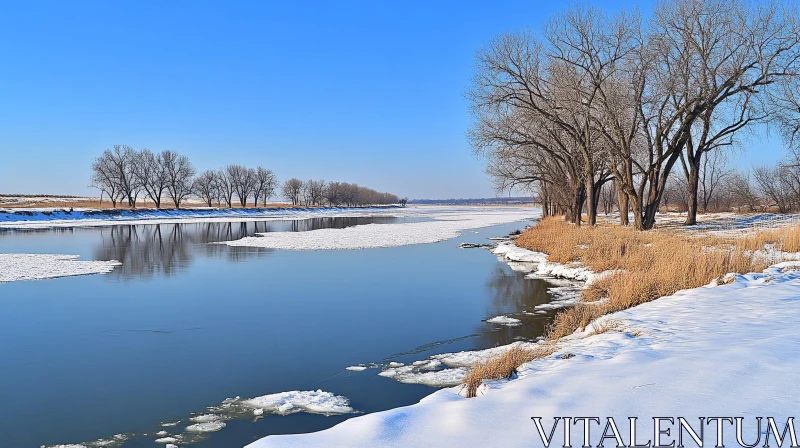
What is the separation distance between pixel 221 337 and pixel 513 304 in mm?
6661

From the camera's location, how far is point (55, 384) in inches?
284

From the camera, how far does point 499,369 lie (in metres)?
6.20

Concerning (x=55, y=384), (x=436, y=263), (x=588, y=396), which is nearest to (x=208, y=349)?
(x=55, y=384)

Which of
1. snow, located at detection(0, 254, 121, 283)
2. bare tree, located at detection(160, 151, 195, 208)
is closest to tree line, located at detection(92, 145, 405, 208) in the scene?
bare tree, located at detection(160, 151, 195, 208)

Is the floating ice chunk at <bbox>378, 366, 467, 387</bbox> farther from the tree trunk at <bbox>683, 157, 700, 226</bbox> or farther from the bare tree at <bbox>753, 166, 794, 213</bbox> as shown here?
the bare tree at <bbox>753, 166, 794, 213</bbox>

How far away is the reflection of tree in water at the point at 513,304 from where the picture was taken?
31.5ft

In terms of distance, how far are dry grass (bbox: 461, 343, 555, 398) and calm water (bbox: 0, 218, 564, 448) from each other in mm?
903

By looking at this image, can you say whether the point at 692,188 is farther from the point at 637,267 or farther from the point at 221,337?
the point at 221,337

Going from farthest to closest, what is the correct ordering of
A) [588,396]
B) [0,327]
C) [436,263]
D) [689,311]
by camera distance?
1. [436,263]
2. [0,327]
3. [689,311]
4. [588,396]

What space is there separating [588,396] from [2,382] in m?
7.66

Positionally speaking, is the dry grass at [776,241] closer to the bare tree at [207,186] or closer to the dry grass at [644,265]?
the dry grass at [644,265]

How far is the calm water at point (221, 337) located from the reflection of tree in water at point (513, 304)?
0.04 m

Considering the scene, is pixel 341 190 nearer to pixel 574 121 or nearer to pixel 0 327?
pixel 574 121

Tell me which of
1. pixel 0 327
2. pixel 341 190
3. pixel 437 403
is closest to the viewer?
pixel 437 403
